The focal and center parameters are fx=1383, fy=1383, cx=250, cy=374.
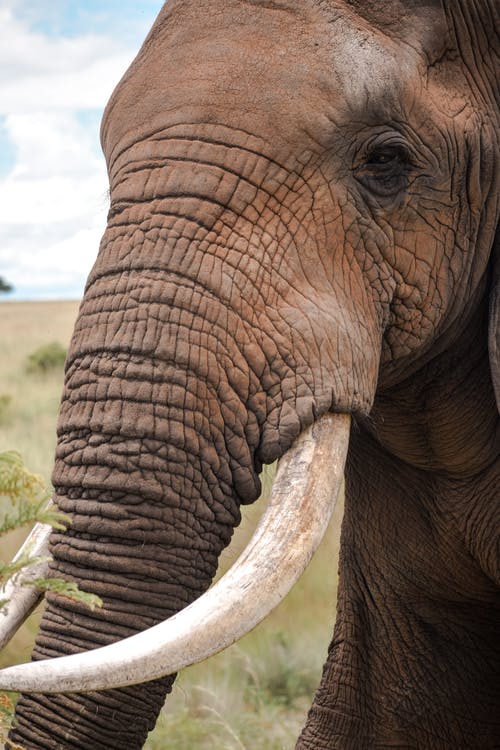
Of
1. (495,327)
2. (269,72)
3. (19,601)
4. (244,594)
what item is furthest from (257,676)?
(269,72)

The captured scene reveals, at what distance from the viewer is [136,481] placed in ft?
10.5

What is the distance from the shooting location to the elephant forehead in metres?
3.46

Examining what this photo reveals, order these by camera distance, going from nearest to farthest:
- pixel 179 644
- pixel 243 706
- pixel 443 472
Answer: pixel 179 644 → pixel 443 472 → pixel 243 706

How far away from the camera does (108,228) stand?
11.6ft

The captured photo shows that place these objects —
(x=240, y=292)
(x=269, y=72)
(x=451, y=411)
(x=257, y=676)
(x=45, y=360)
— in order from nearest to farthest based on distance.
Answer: (x=240, y=292)
(x=269, y=72)
(x=451, y=411)
(x=257, y=676)
(x=45, y=360)

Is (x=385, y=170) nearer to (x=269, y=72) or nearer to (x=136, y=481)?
(x=269, y=72)

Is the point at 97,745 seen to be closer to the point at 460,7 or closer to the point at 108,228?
the point at 108,228

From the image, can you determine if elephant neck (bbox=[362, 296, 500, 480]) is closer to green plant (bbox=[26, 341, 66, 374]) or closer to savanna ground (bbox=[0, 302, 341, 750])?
savanna ground (bbox=[0, 302, 341, 750])

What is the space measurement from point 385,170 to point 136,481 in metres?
1.08

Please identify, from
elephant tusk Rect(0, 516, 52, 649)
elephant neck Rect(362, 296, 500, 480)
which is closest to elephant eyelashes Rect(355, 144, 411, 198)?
elephant neck Rect(362, 296, 500, 480)

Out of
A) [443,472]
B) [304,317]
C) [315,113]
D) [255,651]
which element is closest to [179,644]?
[304,317]

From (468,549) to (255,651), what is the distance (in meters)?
3.77

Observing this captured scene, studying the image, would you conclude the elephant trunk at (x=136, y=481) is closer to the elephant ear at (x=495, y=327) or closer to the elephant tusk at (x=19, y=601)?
the elephant tusk at (x=19, y=601)

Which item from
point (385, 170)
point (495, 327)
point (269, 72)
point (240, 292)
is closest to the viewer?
point (240, 292)
